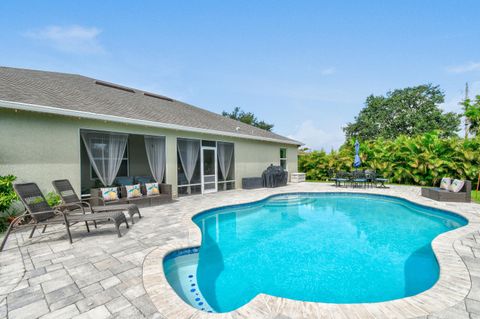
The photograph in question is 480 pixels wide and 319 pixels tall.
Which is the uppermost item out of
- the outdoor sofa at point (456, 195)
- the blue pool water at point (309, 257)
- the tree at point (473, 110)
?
the tree at point (473, 110)

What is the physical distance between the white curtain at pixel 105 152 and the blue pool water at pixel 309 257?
368 centimetres

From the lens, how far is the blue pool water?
11.4 feet

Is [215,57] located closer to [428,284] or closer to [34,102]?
[34,102]

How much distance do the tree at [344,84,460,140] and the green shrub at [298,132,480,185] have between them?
1544cm

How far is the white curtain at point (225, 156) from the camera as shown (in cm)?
1205

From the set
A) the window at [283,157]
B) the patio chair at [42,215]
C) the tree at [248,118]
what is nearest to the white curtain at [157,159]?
the patio chair at [42,215]

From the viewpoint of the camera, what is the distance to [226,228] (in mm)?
6660

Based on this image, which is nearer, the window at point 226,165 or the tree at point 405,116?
the window at point 226,165

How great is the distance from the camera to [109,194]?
7.35 metres

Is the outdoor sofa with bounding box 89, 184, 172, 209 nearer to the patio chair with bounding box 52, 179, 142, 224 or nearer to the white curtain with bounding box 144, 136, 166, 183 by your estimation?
→ the white curtain with bounding box 144, 136, 166, 183

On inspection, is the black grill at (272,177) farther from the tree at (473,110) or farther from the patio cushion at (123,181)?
the tree at (473,110)

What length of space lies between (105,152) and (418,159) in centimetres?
1661

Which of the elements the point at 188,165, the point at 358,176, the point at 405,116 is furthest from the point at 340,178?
the point at 405,116

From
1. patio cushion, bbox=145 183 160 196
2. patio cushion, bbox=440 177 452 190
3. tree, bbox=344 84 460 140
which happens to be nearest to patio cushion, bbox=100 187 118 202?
patio cushion, bbox=145 183 160 196
